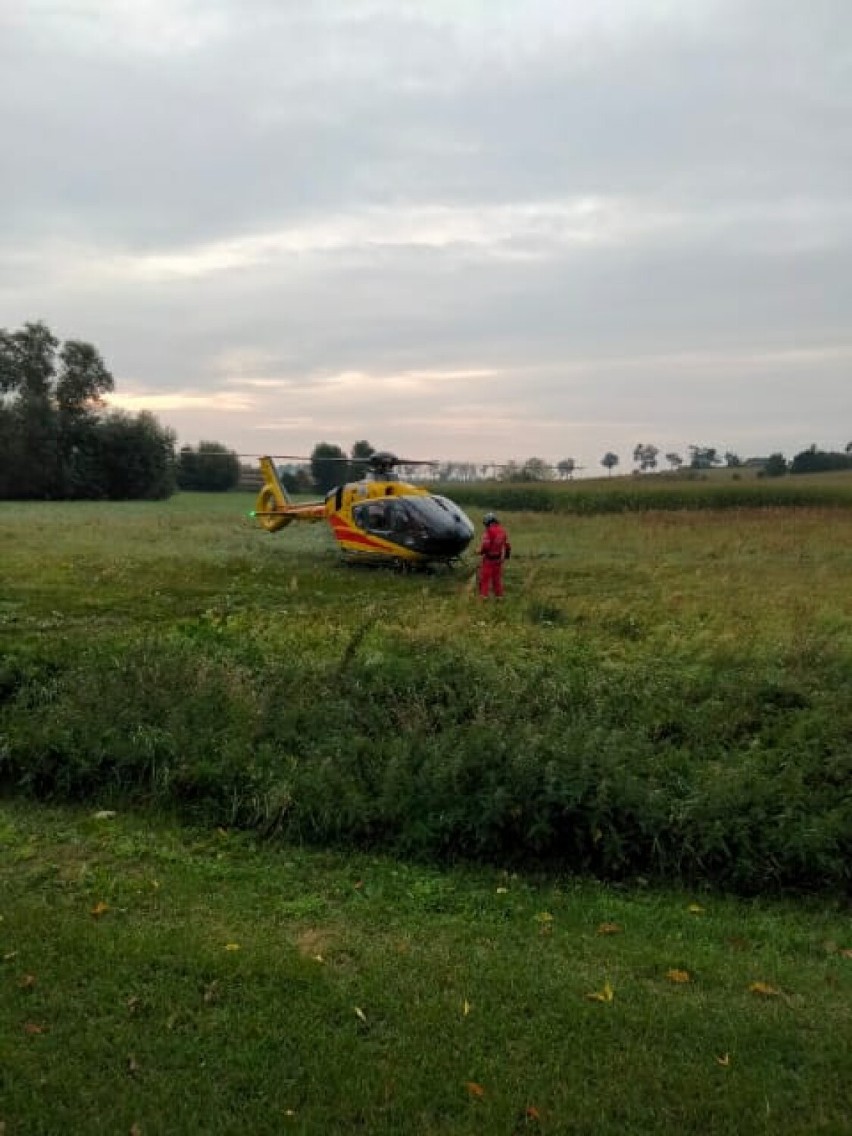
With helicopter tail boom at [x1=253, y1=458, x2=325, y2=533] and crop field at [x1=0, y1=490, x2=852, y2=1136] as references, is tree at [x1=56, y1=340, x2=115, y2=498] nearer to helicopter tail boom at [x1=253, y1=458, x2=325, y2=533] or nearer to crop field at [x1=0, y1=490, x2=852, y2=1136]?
helicopter tail boom at [x1=253, y1=458, x2=325, y2=533]

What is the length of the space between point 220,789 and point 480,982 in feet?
11.2

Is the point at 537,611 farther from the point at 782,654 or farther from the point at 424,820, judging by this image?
the point at 424,820

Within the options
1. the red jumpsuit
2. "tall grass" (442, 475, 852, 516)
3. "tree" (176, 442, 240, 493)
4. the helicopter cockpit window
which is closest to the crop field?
the red jumpsuit

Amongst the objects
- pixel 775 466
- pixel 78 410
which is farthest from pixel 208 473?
pixel 775 466

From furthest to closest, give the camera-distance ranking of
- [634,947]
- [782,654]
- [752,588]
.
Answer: [752,588], [782,654], [634,947]

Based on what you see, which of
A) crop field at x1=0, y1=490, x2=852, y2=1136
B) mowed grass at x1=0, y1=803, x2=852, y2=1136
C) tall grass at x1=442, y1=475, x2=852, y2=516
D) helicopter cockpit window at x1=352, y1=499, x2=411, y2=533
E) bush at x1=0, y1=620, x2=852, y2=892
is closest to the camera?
mowed grass at x1=0, y1=803, x2=852, y2=1136

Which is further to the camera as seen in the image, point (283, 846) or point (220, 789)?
point (220, 789)

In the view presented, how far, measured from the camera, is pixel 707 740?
8297 millimetres

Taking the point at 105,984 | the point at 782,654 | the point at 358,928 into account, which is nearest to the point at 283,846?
the point at 358,928

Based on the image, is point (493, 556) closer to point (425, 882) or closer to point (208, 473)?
point (425, 882)

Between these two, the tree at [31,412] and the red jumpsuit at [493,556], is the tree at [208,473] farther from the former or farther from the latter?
the red jumpsuit at [493,556]

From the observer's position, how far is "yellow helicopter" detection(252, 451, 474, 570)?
2228cm

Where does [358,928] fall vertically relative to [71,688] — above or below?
below

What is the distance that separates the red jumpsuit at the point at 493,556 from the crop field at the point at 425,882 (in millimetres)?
5336
